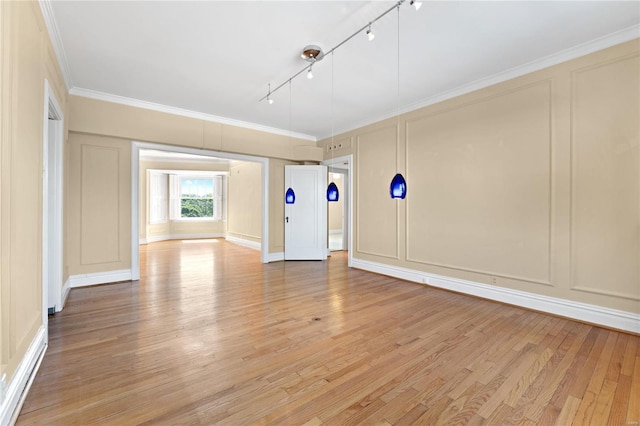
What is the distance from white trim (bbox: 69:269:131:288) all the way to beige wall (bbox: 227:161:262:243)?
3.95 meters

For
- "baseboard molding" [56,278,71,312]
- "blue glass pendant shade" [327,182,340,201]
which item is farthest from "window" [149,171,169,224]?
"blue glass pendant shade" [327,182,340,201]

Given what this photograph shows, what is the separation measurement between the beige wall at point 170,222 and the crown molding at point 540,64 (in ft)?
26.4

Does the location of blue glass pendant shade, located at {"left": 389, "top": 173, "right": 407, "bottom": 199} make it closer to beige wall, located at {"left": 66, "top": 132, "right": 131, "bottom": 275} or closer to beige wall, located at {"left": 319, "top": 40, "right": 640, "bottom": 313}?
beige wall, located at {"left": 319, "top": 40, "right": 640, "bottom": 313}

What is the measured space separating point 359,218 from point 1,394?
514 centimetres

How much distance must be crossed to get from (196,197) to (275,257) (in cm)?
599

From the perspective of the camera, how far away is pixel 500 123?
3.81 meters

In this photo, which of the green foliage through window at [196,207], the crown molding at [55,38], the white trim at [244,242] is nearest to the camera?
the crown molding at [55,38]

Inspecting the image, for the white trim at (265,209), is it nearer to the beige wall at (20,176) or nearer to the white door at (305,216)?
the white door at (305,216)

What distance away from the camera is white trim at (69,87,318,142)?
14.1ft

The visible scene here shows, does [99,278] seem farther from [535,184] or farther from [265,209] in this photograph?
[535,184]

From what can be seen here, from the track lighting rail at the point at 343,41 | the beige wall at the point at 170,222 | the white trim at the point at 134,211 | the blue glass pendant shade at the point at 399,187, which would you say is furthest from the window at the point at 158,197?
the blue glass pendant shade at the point at 399,187

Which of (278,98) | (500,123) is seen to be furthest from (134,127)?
(500,123)

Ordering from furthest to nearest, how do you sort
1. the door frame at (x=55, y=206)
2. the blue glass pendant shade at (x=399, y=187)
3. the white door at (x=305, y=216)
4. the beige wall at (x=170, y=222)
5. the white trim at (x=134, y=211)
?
the beige wall at (x=170, y=222)
the white door at (x=305, y=216)
the white trim at (x=134, y=211)
the door frame at (x=55, y=206)
the blue glass pendant shade at (x=399, y=187)

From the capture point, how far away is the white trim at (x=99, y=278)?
14.4 feet
